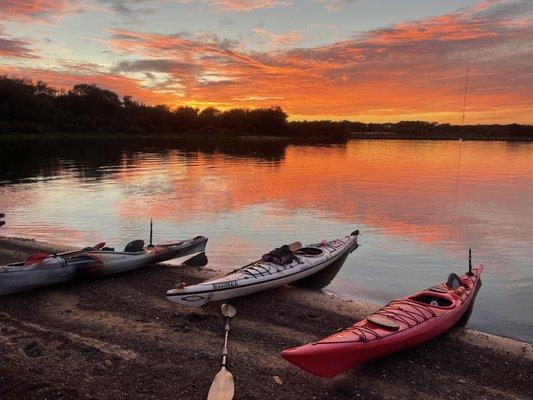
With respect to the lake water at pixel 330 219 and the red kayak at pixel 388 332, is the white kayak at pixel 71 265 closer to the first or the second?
the lake water at pixel 330 219

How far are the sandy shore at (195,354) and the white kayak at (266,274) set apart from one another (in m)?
0.37

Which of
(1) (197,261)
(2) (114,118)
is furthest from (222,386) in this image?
(2) (114,118)

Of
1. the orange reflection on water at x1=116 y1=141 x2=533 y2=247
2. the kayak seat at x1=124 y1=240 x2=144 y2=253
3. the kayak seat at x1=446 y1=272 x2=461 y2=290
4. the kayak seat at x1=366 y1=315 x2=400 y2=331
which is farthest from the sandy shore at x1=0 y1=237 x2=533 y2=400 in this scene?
the orange reflection on water at x1=116 y1=141 x2=533 y2=247

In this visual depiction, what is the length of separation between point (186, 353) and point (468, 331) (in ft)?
21.1

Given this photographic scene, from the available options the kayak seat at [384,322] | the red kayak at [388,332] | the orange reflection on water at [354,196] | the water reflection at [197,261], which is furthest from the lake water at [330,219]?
the kayak seat at [384,322]

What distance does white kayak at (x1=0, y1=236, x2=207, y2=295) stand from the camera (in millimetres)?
10719

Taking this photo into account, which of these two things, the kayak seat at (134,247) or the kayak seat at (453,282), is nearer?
the kayak seat at (453,282)

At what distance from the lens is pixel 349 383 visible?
7.55 m

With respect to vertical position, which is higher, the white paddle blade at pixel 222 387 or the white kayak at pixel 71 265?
the white kayak at pixel 71 265

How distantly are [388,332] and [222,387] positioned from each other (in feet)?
10.6

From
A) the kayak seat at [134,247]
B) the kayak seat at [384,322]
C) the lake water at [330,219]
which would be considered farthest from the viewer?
the lake water at [330,219]

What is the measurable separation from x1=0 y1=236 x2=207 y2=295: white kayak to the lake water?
1589 millimetres

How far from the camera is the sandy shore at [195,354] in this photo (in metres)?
7.09

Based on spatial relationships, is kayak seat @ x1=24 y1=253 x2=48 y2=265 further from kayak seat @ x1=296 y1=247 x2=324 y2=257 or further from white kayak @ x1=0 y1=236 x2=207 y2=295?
kayak seat @ x1=296 y1=247 x2=324 y2=257
